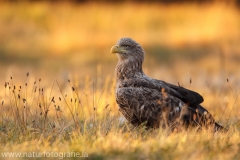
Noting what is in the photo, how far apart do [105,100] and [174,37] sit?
39.4 feet

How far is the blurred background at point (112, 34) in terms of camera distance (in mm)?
19875

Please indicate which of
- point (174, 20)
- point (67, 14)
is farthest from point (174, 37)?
point (67, 14)

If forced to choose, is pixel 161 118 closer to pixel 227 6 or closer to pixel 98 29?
pixel 98 29

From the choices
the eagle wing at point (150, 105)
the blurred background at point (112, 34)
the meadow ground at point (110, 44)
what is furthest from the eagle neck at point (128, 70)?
the blurred background at point (112, 34)

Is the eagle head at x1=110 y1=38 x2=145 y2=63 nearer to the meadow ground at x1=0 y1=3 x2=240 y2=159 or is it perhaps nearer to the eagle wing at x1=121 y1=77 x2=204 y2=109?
the eagle wing at x1=121 y1=77 x2=204 y2=109

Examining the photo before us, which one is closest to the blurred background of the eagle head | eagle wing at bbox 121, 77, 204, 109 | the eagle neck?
the eagle head

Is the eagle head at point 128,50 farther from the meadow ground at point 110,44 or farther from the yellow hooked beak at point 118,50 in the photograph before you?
the meadow ground at point 110,44

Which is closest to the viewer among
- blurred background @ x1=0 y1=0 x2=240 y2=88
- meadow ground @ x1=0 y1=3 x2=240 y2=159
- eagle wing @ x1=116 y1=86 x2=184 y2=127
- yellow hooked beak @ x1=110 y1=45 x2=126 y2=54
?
eagle wing @ x1=116 y1=86 x2=184 y2=127

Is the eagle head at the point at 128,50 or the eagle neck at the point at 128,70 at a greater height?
the eagle head at the point at 128,50

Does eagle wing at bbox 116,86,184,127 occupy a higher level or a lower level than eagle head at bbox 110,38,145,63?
lower

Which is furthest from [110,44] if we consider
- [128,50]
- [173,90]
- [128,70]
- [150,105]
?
[150,105]

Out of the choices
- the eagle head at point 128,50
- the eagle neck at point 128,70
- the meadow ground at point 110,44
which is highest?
the eagle head at point 128,50

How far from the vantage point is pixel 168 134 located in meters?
7.84

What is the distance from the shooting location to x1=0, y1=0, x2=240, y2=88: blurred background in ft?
65.2
